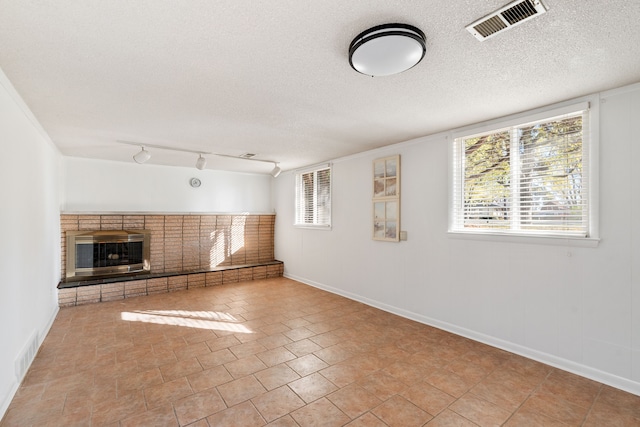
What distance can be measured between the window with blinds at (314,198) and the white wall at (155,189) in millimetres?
1253

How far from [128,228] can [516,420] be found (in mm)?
6138

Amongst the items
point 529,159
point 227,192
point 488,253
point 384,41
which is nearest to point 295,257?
point 227,192

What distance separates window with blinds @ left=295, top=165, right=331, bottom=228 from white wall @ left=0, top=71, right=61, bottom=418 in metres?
4.03

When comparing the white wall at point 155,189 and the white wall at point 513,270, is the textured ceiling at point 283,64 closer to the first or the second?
the white wall at point 513,270

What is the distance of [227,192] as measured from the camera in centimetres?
674

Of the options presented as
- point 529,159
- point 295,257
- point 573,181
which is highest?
point 529,159

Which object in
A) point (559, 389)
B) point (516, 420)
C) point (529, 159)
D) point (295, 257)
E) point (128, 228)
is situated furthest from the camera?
point (295, 257)

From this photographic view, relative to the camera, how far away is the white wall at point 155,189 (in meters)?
5.19

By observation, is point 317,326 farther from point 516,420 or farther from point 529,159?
point 529,159

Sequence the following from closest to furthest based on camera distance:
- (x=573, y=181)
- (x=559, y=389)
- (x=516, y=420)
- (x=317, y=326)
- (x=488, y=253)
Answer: (x=516, y=420)
(x=559, y=389)
(x=573, y=181)
(x=488, y=253)
(x=317, y=326)

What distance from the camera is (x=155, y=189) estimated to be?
5.88 meters

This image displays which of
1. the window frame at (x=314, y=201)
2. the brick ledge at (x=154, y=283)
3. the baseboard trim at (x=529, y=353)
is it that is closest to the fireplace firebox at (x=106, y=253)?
the brick ledge at (x=154, y=283)

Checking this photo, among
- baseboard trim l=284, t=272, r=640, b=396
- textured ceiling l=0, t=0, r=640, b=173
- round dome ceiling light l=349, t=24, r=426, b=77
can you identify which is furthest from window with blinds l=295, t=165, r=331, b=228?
round dome ceiling light l=349, t=24, r=426, b=77

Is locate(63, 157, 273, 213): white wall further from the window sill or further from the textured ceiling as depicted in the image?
the window sill
